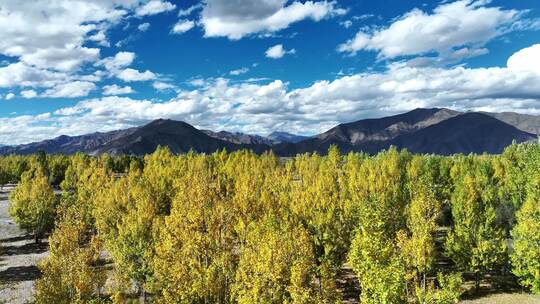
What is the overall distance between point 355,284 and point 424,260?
9.88 m

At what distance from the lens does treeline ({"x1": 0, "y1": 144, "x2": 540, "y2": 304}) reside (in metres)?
28.2

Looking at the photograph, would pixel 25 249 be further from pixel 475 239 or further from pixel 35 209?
pixel 475 239

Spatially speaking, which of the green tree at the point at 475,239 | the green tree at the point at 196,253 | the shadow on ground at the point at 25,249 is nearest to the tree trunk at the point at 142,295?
the green tree at the point at 196,253

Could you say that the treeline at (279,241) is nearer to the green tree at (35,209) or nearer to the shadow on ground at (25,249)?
the green tree at (35,209)

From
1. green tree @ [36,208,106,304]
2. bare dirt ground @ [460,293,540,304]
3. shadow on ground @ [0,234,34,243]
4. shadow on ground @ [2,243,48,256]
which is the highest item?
green tree @ [36,208,106,304]

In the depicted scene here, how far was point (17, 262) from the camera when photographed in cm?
6128

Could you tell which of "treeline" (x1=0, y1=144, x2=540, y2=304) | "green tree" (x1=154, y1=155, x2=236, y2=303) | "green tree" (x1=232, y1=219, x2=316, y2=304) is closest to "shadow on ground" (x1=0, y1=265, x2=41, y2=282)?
"treeline" (x1=0, y1=144, x2=540, y2=304)

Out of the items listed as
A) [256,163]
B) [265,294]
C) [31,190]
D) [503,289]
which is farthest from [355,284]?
[256,163]

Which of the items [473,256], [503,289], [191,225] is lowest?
[503,289]

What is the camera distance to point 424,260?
45.8 metres

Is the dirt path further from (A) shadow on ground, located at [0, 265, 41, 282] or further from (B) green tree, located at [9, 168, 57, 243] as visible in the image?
(B) green tree, located at [9, 168, 57, 243]

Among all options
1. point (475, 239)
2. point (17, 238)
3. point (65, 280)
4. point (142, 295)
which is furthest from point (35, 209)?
point (475, 239)

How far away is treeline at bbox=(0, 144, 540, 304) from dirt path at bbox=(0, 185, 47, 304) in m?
4.44

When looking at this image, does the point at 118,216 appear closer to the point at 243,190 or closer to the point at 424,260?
the point at 243,190
